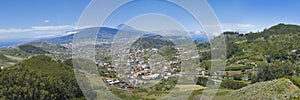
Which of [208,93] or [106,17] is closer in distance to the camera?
[106,17]

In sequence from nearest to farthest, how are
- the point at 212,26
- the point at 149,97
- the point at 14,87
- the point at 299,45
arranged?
the point at 212,26 < the point at 14,87 < the point at 149,97 < the point at 299,45

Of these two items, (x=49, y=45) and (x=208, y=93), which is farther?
(x=49, y=45)

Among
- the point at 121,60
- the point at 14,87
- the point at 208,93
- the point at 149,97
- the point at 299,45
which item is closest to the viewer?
the point at 121,60

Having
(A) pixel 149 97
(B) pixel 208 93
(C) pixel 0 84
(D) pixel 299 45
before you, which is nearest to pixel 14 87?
(C) pixel 0 84

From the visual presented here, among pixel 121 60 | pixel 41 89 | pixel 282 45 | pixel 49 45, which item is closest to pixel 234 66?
pixel 282 45

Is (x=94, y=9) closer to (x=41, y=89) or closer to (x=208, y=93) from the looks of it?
(x=208, y=93)

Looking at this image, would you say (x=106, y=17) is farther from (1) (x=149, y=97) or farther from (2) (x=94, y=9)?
(1) (x=149, y=97)

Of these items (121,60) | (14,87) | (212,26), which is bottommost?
(14,87)

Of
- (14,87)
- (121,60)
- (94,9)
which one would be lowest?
(14,87)

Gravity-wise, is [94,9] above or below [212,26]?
above
